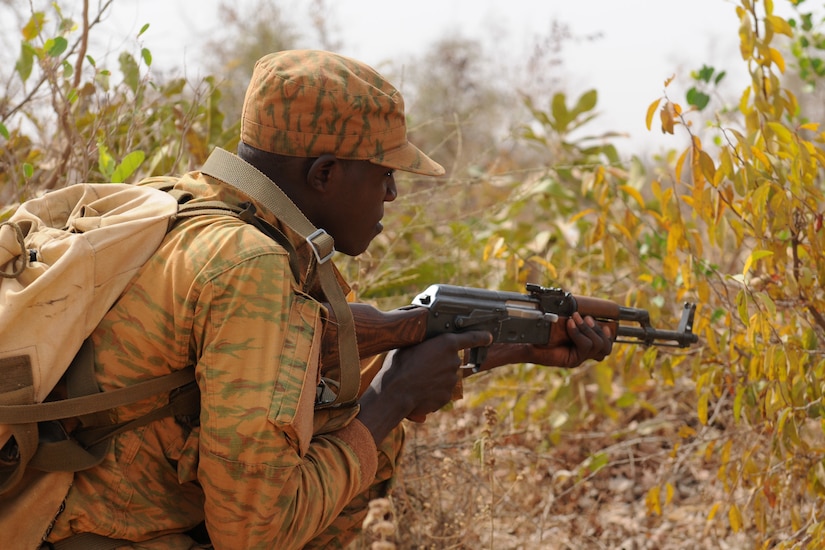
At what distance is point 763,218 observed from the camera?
273cm

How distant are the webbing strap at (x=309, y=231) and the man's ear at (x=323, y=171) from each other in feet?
0.26

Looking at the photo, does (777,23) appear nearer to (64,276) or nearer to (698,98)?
(698,98)

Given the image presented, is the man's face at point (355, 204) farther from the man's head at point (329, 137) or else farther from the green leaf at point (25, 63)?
the green leaf at point (25, 63)

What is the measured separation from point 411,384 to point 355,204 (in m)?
0.47

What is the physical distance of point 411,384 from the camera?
220cm

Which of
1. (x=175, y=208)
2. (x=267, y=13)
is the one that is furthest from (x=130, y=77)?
(x=267, y=13)

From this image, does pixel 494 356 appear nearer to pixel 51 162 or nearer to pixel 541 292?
pixel 541 292

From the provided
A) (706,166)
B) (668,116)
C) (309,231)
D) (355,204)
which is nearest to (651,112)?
(668,116)

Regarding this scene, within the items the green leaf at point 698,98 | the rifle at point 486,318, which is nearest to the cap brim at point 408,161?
the rifle at point 486,318

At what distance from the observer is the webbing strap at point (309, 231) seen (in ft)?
6.45

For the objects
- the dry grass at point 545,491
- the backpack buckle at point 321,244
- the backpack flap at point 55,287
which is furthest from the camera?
the dry grass at point 545,491

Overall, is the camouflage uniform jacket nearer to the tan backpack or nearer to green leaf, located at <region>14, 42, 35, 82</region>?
the tan backpack

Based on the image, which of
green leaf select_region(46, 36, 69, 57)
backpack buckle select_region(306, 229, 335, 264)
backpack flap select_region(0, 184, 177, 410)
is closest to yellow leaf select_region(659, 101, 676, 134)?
backpack buckle select_region(306, 229, 335, 264)

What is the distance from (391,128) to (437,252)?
6.14ft
